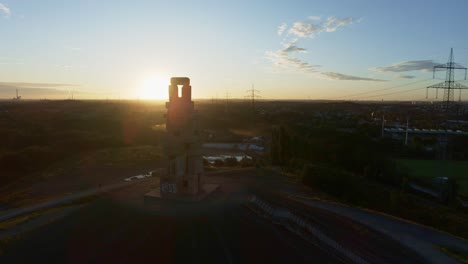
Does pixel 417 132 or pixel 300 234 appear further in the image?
pixel 417 132

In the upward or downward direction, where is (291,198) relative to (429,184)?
upward

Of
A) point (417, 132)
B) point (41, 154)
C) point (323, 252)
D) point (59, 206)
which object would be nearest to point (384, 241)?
point (323, 252)

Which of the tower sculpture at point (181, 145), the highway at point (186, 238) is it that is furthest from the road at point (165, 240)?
the tower sculpture at point (181, 145)

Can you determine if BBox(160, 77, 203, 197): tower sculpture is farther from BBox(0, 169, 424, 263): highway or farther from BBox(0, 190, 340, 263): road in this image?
BBox(0, 190, 340, 263): road

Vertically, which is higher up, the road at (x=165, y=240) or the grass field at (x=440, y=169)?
the road at (x=165, y=240)

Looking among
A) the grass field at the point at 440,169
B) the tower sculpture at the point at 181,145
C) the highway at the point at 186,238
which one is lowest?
the grass field at the point at 440,169

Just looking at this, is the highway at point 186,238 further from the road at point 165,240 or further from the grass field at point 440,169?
the grass field at point 440,169

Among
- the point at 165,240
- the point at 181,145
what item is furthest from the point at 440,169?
the point at 165,240

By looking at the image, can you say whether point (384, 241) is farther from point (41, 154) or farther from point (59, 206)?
point (41, 154)
